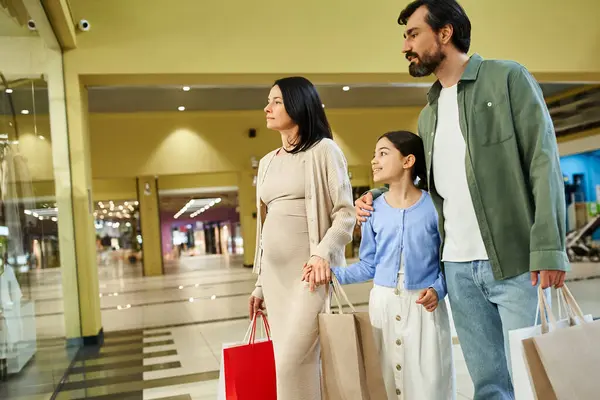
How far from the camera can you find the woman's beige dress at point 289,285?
1.83m

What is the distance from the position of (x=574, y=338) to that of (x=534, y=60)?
648cm

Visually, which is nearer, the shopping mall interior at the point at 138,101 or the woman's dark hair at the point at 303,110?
the woman's dark hair at the point at 303,110

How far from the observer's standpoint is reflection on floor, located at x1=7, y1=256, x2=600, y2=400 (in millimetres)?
3828

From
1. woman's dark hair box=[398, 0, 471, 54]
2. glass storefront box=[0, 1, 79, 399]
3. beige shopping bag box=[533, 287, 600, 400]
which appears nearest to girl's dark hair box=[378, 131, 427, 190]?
woman's dark hair box=[398, 0, 471, 54]

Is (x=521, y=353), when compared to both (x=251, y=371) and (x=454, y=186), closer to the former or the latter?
(x=454, y=186)

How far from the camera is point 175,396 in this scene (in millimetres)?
3711

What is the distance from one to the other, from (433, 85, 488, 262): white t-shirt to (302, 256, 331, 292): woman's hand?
1.18ft

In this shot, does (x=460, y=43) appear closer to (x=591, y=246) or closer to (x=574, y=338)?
(x=574, y=338)

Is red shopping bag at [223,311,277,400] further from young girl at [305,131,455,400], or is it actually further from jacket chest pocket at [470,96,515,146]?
jacket chest pocket at [470,96,515,146]

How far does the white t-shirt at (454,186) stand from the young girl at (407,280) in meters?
0.22

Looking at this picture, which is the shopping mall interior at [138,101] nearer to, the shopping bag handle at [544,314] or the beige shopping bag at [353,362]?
the beige shopping bag at [353,362]

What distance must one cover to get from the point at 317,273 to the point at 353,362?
31 cm

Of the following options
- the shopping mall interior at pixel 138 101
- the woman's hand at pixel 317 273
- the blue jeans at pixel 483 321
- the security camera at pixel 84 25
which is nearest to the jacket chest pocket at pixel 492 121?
the blue jeans at pixel 483 321

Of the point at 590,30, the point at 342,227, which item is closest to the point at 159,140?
the point at 590,30
